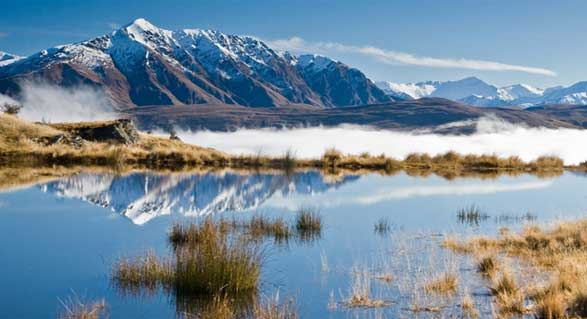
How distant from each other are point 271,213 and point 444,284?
26.8 ft

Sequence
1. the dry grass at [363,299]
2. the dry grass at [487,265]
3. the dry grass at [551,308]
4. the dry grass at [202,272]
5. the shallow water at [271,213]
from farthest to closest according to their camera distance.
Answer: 1. the dry grass at [487,265]
2. the dry grass at [202,272]
3. the shallow water at [271,213]
4. the dry grass at [363,299]
5. the dry grass at [551,308]

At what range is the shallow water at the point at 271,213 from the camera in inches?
338

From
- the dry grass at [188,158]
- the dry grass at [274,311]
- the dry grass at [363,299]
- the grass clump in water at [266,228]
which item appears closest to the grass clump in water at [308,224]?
the grass clump in water at [266,228]

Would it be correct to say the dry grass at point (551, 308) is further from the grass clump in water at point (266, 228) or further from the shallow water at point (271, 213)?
the grass clump in water at point (266, 228)

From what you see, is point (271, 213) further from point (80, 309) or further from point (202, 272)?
point (80, 309)

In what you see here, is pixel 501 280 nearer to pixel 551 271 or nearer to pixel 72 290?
pixel 551 271

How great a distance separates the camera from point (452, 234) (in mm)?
13945

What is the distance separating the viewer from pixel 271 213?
1703 centimetres

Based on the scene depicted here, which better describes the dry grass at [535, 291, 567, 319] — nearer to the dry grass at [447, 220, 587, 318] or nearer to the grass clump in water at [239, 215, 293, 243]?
the dry grass at [447, 220, 587, 318]

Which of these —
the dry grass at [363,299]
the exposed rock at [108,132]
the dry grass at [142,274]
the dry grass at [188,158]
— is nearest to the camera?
the dry grass at [363,299]

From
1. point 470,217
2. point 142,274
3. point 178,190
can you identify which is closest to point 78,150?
point 178,190

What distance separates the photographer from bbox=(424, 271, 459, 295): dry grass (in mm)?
9133

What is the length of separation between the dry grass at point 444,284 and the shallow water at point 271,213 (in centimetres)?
20

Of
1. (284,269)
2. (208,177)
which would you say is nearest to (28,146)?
(208,177)
